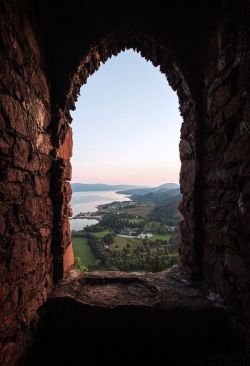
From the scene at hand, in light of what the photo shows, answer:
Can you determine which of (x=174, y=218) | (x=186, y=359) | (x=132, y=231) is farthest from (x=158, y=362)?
(x=174, y=218)

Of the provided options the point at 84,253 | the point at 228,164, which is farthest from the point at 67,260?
the point at 84,253

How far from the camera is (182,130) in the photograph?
2816 mm

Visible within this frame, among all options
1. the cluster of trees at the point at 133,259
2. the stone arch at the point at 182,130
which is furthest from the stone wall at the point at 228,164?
the cluster of trees at the point at 133,259

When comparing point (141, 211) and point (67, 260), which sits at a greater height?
point (67, 260)

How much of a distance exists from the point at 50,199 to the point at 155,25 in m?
1.78

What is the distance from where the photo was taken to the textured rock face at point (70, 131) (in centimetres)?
168

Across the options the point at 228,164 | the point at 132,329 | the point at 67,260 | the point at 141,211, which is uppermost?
the point at 228,164

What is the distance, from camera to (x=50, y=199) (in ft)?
7.88

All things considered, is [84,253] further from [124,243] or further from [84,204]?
[84,204]

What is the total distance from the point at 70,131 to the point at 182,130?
3.61 ft

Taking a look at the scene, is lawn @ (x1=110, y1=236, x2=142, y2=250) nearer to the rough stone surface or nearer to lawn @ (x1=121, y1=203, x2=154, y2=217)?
the rough stone surface

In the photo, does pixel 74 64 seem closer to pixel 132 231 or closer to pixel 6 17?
pixel 6 17

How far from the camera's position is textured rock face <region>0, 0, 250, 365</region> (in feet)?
5.52

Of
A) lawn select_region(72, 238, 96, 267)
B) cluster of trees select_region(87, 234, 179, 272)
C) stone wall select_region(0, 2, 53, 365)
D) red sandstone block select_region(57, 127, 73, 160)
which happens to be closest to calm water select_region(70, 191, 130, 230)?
lawn select_region(72, 238, 96, 267)
